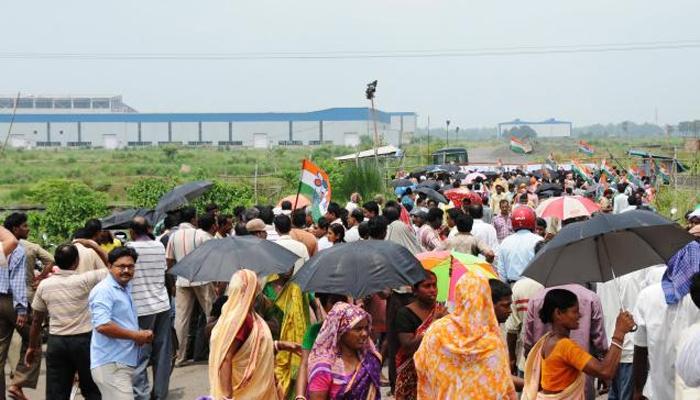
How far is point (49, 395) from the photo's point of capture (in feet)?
22.7

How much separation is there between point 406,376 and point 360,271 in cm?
74

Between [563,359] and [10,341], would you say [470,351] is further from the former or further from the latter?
[10,341]

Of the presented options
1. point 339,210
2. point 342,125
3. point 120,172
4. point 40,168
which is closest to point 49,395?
point 339,210

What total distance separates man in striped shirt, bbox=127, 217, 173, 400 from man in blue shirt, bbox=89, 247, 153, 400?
0.84 m

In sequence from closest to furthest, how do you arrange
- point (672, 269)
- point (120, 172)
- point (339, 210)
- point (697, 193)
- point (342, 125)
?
point (672, 269)
point (339, 210)
point (697, 193)
point (120, 172)
point (342, 125)

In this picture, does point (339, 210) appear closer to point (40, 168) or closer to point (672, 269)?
point (672, 269)

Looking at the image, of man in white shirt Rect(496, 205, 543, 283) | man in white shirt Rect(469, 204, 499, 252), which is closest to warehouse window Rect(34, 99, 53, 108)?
man in white shirt Rect(469, 204, 499, 252)

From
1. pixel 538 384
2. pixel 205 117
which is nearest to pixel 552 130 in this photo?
pixel 205 117

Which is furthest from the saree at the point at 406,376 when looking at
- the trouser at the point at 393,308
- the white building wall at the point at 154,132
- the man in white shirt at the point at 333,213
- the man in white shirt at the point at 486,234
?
the white building wall at the point at 154,132

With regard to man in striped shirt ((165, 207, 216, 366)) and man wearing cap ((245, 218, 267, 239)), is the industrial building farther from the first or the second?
man wearing cap ((245, 218, 267, 239))

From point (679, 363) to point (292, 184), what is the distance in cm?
2542

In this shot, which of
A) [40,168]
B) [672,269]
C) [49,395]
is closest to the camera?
[672,269]

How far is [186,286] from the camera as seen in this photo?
9680mm

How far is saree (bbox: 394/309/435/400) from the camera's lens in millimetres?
Answer: 5398
